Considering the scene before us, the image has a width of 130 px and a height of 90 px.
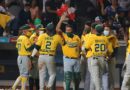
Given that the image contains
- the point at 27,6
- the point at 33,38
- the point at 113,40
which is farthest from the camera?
the point at 27,6

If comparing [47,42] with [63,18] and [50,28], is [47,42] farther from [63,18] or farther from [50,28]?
[63,18]

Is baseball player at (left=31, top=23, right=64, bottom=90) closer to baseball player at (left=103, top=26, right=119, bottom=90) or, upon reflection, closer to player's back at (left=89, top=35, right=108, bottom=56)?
baseball player at (left=103, top=26, right=119, bottom=90)

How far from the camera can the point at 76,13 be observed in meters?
24.0

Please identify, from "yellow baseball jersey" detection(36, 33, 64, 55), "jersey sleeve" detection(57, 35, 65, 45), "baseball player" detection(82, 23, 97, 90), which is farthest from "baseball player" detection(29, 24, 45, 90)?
"baseball player" detection(82, 23, 97, 90)

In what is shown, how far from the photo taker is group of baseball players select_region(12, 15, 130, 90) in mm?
20089

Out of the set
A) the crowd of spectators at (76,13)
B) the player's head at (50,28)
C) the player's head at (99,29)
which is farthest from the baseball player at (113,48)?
the crowd of spectators at (76,13)

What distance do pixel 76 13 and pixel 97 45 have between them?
13.5 ft

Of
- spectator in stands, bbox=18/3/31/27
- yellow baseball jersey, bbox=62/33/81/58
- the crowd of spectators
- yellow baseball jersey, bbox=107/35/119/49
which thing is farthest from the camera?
spectator in stands, bbox=18/3/31/27

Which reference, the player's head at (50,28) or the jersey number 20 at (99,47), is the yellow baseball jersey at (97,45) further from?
the player's head at (50,28)

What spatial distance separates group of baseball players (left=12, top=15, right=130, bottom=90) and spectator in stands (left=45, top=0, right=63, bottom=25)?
1530 millimetres

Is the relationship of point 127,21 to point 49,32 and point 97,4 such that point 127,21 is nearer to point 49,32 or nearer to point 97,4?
point 97,4

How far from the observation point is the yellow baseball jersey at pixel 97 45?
1998 centimetres

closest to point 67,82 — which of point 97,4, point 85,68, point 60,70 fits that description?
point 85,68

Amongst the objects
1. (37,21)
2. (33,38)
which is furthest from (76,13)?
(33,38)
